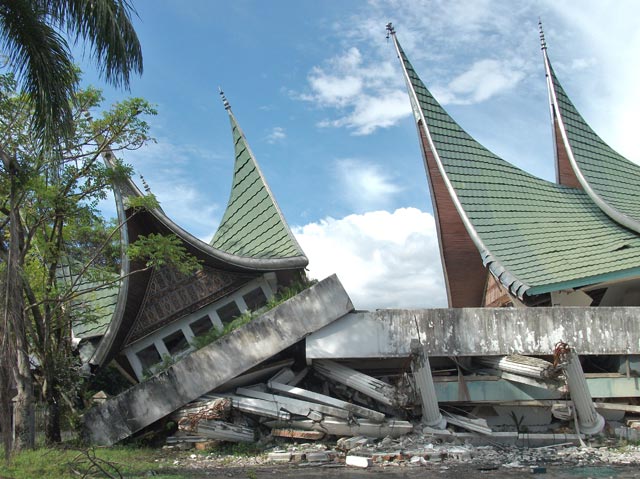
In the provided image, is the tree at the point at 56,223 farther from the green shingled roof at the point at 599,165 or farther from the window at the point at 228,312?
the green shingled roof at the point at 599,165

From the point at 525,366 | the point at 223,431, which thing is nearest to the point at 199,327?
the point at 223,431

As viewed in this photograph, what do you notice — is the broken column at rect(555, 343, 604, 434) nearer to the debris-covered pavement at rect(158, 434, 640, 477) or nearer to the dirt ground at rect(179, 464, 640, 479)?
the debris-covered pavement at rect(158, 434, 640, 477)

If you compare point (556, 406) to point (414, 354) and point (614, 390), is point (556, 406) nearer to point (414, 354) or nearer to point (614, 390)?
point (614, 390)

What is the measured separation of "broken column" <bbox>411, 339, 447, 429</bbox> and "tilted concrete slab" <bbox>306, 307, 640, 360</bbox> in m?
0.39

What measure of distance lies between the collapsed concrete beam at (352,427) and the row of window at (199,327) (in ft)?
11.0

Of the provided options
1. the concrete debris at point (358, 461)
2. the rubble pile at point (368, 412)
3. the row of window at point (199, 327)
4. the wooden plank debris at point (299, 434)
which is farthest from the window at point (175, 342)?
the concrete debris at point (358, 461)

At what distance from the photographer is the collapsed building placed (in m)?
9.18

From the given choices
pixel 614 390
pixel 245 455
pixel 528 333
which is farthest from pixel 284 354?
pixel 614 390

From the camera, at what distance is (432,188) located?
1485 cm

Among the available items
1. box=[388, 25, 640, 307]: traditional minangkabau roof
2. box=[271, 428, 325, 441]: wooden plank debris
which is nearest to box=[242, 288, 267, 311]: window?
box=[271, 428, 325, 441]: wooden plank debris

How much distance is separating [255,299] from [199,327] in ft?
3.83

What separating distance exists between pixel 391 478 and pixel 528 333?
12.8ft

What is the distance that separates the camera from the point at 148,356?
39.8 feet

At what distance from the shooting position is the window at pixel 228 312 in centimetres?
1202
